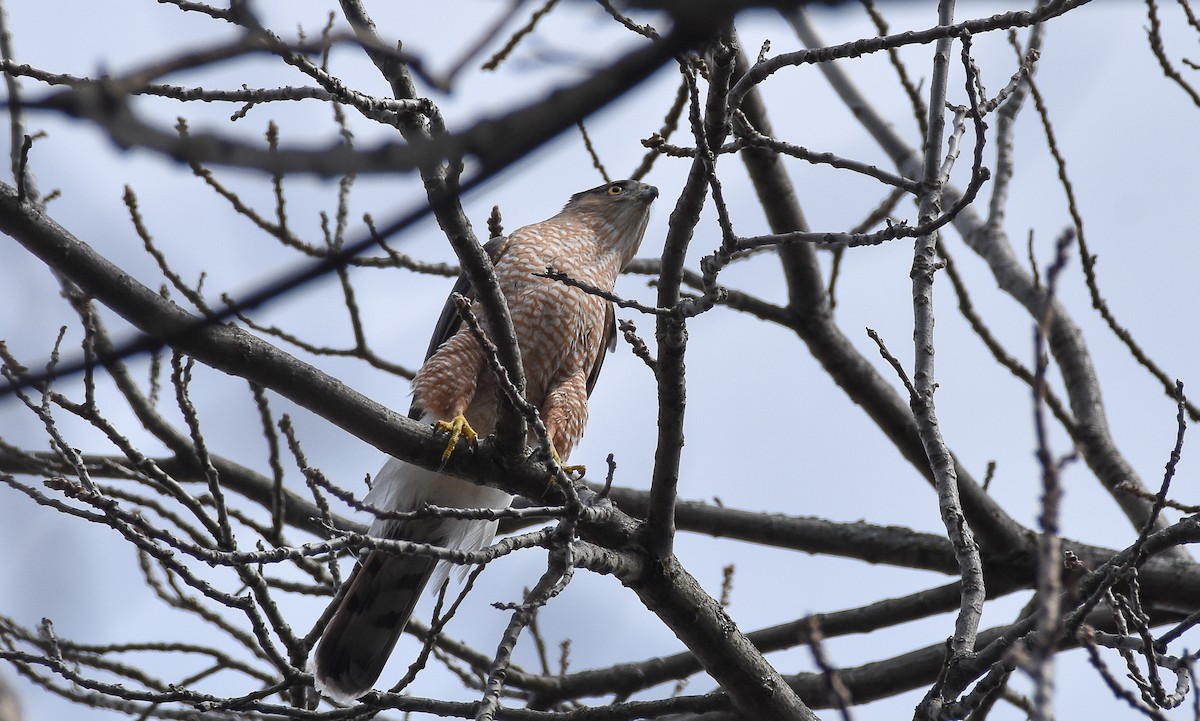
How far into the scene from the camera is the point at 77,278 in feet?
8.95

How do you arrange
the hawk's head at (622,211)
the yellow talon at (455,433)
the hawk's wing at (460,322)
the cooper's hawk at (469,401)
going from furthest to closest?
the hawk's head at (622,211), the hawk's wing at (460,322), the cooper's hawk at (469,401), the yellow talon at (455,433)

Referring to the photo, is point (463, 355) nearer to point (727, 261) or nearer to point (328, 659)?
A: point (328, 659)

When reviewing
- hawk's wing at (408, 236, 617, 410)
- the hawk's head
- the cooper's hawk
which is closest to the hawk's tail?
the cooper's hawk

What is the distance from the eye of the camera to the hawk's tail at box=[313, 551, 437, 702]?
15.8 ft

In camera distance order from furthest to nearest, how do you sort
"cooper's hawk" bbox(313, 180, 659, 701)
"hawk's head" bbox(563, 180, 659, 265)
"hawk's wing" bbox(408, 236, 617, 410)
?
"hawk's head" bbox(563, 180, 659, 265)
"hawk's wing" bbox(408, 236, 617, 410)
"cooper's hawk" bbox(313, 180, 659, 701)

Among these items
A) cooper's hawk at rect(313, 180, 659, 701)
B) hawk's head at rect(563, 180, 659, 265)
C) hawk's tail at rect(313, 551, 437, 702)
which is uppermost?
hawk's head at rect(563, 180, 659, 265)

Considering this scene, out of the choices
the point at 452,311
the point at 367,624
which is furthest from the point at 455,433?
the point at 452,311

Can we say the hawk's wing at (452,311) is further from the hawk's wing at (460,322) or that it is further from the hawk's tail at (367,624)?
the hawk's tail at (367,624)

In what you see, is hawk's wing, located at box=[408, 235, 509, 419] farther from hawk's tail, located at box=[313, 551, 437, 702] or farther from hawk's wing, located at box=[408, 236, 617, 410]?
hawk's tail, located at box=[313, 551, 437, 702]

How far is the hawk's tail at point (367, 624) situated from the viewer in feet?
15.8


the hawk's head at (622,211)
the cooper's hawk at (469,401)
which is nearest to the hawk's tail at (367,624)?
the cooper's hawk at (469,401)

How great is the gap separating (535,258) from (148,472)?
7.84 feet

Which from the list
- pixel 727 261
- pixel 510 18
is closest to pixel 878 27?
pixel 727 261

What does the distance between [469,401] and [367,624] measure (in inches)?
44.9
